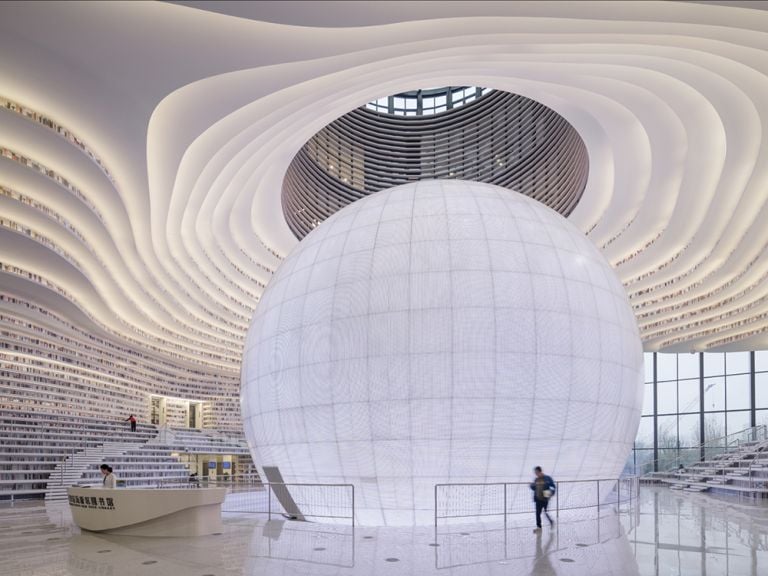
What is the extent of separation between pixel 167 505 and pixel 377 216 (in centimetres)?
620

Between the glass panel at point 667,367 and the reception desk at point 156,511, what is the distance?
35146 millimetres

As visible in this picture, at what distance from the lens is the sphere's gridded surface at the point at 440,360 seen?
11.0 m

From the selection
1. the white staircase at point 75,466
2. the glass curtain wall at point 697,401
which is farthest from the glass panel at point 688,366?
the white staircase at point 75,466

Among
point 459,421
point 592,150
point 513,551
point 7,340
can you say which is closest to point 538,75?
point 592,150

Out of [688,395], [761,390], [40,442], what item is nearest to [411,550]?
[40,442]

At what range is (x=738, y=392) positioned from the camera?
3662 centimetres

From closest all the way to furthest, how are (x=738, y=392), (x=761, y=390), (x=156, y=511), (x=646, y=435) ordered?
(x=156, y=511) → (x=761, y=390) → (x=738, y=392) → (x=646, y=435)

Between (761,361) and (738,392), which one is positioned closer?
(761,361)

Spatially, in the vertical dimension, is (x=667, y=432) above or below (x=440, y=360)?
below

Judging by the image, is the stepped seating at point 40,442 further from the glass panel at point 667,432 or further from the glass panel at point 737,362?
the glass panel at point 737,362

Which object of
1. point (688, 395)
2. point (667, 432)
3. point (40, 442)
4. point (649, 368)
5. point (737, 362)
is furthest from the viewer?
point (649, 368)

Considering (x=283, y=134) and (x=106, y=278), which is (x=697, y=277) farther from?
(x=106, y=278)

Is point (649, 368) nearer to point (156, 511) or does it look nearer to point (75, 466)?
point (75, 466)

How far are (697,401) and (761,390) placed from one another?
3.51 meters
